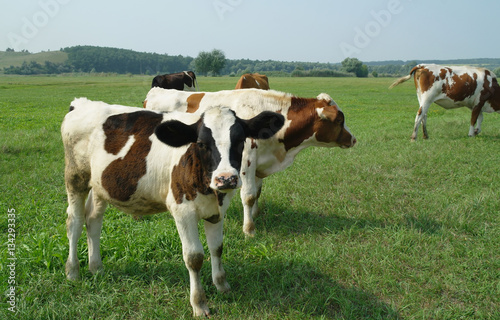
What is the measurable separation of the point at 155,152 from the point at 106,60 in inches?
4407

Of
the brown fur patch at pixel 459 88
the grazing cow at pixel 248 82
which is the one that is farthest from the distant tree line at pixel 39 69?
the brown fur patch at pixel 459 88

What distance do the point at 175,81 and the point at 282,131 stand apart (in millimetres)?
10399

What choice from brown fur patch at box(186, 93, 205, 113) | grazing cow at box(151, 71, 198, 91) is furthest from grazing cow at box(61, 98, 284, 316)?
grazing cow at box(151, 71, 198, 91)

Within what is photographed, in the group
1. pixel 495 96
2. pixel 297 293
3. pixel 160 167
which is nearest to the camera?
pixel 160 167

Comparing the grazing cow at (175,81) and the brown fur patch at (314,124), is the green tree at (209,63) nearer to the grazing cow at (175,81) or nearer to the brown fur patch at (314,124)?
the grazing cow at (175,81)

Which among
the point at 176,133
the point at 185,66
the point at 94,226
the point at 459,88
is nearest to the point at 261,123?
the point at 176,133

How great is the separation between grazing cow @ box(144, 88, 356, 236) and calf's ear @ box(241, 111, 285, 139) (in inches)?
63.4

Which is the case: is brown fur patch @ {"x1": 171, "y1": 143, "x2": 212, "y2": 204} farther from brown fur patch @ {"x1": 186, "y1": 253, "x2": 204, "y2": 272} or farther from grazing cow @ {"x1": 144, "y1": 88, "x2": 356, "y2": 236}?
grazing cow @ {"x1": 144, "y1": 88, "x2": 356, "y2": 236}

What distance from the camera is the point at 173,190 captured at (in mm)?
3578

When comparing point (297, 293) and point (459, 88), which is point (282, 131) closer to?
point (297, 293)

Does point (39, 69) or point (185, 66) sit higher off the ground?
point (185, 66)

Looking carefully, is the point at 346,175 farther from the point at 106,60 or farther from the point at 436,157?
the point at 106,60

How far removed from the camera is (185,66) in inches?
4653

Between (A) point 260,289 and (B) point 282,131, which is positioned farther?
(B) point 282,131
